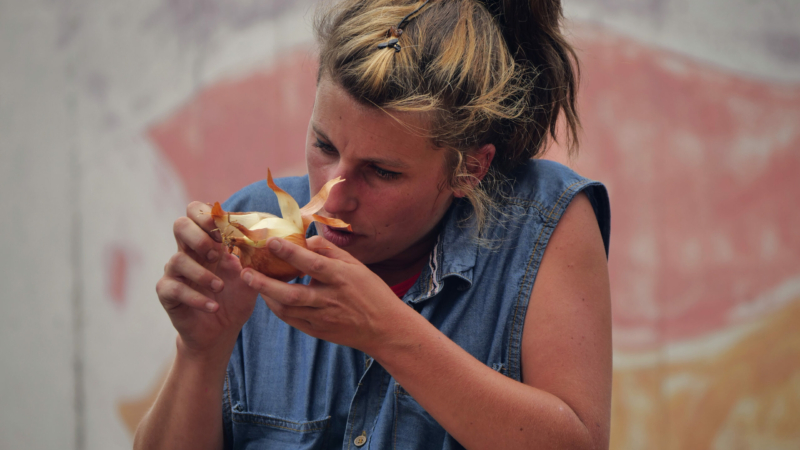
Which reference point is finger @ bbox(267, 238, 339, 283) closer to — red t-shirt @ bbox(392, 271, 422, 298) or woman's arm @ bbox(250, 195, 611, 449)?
woman's arm @ bbox(250, 195, 611, 449)

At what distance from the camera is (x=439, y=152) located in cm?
110

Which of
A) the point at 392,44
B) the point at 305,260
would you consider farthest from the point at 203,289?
the point at 392,44

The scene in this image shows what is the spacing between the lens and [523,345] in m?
1.09

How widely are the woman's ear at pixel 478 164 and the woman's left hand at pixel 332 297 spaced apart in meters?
0.36

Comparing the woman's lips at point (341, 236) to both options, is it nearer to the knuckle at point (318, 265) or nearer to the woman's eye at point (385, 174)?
the woman's eye at point (385, 174)

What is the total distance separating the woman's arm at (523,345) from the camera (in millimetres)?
865

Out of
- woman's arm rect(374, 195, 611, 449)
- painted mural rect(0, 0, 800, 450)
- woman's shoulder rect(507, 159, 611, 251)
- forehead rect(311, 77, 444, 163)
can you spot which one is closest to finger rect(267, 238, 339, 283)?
woman's arm rect(374, 195, 611, 449)

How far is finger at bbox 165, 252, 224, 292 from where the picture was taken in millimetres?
951

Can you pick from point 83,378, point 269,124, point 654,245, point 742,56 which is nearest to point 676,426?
point 654,245

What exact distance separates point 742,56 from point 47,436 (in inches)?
128

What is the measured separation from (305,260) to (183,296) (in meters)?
0.27

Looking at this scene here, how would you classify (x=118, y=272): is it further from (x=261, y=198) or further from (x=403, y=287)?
(x=403, y=287)

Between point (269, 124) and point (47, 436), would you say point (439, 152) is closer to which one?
point (269, 124)

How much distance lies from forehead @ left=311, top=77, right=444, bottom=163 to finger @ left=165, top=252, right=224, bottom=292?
0.31 metres
